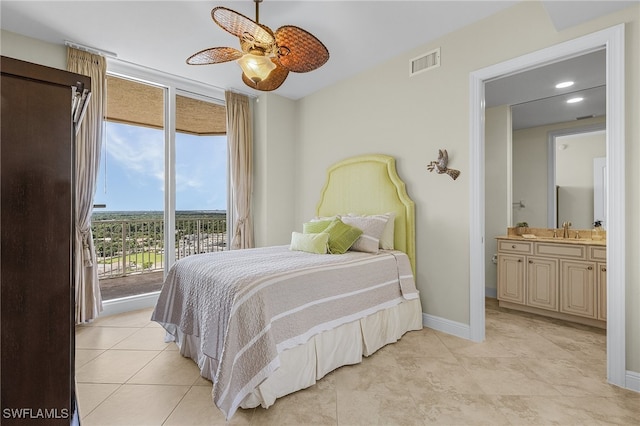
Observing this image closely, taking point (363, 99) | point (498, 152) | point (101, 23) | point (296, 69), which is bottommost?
point (498, 152)

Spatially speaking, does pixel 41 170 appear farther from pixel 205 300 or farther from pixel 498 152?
pixel 498 152

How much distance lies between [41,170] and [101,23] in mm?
2762

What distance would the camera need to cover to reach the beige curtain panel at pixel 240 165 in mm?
4191

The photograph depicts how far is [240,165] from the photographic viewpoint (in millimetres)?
4234

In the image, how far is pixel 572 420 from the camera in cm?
164

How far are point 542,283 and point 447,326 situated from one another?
1379 mm

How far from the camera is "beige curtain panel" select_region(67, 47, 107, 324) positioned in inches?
117

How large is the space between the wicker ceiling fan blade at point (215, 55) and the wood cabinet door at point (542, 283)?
12.0ft

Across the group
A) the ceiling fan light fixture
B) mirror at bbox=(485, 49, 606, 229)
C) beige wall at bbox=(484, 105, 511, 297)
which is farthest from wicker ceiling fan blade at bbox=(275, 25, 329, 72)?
beige wall at bbox=(484, 105, 511, 297)

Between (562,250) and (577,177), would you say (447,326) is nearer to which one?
(562,250)

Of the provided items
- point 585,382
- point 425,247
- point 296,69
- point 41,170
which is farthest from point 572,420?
point 296,69

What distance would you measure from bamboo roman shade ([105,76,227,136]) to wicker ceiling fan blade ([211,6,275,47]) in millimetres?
2401

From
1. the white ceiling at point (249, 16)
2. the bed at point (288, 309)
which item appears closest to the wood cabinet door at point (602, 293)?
the bed at point (288, 309)

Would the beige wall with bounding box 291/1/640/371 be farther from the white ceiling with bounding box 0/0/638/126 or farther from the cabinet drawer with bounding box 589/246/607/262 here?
the cabinet drawer with bounding box 589/246/607/262
